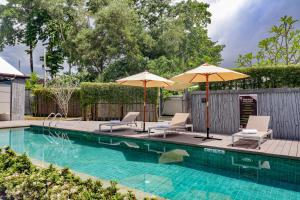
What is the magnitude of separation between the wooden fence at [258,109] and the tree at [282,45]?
8.59 metres

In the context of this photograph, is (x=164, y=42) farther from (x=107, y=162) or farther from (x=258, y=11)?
(x=107, y=162)

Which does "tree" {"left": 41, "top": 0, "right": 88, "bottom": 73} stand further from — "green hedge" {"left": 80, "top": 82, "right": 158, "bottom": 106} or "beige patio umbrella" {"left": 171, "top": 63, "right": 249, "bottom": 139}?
"beige patio umbrella" {"left": 171, "top": 63, "right": 249, "bottom": 139}

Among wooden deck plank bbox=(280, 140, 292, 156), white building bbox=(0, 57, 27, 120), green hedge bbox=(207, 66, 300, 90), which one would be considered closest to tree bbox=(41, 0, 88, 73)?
white building bbox=(0, 57, 27, 120)

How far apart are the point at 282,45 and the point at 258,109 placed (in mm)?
10944

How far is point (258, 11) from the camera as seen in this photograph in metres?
20.3

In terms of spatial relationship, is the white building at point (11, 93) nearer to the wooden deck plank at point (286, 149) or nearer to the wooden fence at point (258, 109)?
the wooden fence at point (258, 109)

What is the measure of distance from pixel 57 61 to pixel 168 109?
66.7ft

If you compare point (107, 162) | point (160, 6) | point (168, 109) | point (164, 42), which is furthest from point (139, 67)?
point (107, 162)

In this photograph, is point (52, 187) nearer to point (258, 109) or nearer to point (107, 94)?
point (258, 109)

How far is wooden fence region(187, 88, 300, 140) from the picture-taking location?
927 centimetres

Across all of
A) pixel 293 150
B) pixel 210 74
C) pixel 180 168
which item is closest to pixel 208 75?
pixel 210 74

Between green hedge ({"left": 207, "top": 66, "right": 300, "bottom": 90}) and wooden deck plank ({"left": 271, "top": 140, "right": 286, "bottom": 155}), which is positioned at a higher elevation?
green hedge ({"left": 207, "top": 66, "right": 300, "bottom": 90})

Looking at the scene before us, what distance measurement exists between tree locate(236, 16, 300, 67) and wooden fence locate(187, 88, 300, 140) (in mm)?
8588

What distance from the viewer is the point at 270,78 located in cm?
1037
